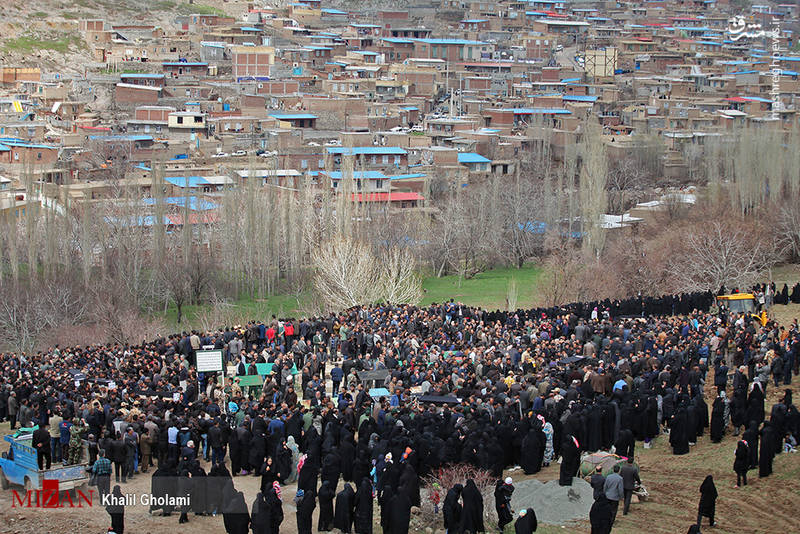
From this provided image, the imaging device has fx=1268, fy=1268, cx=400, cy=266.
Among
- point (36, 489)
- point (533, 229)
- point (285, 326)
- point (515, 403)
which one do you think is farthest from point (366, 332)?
point (533, 229)

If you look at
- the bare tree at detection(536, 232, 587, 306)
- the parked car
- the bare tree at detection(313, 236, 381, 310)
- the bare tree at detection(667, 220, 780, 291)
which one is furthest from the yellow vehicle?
the parked car

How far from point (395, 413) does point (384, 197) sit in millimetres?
44803

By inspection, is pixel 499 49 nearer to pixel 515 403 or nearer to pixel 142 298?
pixel 142 298

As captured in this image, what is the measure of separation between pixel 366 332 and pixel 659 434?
9365mm

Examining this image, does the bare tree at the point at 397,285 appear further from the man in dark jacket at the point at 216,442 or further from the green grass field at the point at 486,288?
the man in dark jacket at the point at 216,442

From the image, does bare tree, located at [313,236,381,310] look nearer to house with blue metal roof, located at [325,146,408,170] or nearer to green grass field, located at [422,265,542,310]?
green grass field, located at [422,265,542,310]

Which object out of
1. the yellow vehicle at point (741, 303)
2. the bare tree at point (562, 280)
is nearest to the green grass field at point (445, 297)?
the bare tree at point (562, 280)

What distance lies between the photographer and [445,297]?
5388cm

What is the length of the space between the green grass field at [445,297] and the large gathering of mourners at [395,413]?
2111 cm

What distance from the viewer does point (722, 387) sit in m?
24.5

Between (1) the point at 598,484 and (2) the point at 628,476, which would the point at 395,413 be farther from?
(2) the point at 628,476

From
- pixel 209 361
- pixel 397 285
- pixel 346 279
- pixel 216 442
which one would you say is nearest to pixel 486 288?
pixel 397 285

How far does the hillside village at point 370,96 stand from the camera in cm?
7250

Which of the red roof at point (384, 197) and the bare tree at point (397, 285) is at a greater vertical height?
the red roof at point (384, 197)
